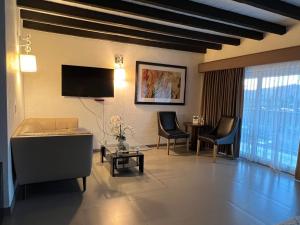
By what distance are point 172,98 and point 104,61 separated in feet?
6.35

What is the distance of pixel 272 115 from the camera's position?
13.8ft

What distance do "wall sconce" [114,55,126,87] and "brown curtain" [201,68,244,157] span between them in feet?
7.22

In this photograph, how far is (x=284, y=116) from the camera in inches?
156

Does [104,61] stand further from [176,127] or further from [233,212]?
[233,212]

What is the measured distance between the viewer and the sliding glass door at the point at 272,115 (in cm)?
385

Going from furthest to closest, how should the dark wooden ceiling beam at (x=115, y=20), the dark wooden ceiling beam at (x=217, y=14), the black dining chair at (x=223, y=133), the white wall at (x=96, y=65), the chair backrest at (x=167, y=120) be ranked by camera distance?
the chair backrest at (x=167, y=120), the black dining chair at (x=223, y=133), the white wall at (x=96, y=65), the dark wooden ceiling beam at (x=115, y=20), the dark wooden ceiling beam at (x=217, y=14)

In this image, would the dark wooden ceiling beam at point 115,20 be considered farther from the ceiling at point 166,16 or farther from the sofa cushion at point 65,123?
the sofa cushion at point 65,123

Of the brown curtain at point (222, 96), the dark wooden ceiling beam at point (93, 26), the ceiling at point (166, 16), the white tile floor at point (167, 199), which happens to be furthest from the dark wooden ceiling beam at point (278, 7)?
the white tile floor at point (167, 199)

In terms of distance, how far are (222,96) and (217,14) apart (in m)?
2.35

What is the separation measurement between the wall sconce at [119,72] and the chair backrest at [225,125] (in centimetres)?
243

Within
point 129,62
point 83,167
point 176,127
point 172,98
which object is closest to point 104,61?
point 129,62

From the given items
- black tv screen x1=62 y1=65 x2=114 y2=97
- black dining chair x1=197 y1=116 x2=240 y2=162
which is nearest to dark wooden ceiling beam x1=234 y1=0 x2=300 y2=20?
black dining chair x1=197 y1=116 x2=240 y2=162

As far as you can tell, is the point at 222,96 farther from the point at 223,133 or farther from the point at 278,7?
the point at 278,7

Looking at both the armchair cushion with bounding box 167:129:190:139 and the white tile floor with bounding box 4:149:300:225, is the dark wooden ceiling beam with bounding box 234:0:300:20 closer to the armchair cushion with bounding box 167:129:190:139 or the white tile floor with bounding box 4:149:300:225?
the white tile floor with bounding box 4:149:300:225
